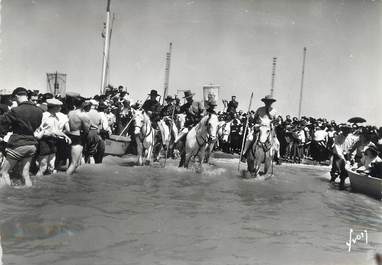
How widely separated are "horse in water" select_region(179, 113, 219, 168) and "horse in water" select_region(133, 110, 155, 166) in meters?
1.26

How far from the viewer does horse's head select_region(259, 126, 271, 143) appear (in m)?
14.8

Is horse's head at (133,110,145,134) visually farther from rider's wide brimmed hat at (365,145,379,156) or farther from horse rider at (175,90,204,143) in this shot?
rider's wide brimmed hat at (365,145,379,156)

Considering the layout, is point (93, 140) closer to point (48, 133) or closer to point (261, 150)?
point (48, 133)

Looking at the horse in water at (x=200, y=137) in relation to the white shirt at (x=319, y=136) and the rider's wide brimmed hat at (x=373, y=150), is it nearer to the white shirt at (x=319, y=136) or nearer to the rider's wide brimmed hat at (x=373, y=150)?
the rider's wide brimmed hat at (x=373, y=150)

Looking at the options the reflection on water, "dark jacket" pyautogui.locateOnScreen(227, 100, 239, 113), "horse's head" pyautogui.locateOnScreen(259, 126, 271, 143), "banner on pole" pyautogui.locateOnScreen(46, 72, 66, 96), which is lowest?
the reflection on water

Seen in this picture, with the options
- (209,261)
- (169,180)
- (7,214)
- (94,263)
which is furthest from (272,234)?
(169,180)

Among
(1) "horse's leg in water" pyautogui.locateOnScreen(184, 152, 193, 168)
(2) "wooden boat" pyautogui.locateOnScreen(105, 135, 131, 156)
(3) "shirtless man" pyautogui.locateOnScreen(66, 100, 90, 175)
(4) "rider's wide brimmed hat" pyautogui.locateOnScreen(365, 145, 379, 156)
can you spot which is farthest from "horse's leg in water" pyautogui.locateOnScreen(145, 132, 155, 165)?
(4) "rider's wide brimmed hat" pyautogui.locateOnScreen(365, 145, 379, 156)

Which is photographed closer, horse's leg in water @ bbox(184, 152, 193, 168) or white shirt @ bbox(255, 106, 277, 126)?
white shirt @ bbox(255, 106, 277, 126)

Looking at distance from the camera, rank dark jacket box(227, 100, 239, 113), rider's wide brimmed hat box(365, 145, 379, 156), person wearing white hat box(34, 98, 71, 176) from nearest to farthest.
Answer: person wearing white hat box(34, 98, 71, 176), rider's wide brimmed hat box(365, 145, 379, 156), dark jacket box(227, 100, 239, 113)

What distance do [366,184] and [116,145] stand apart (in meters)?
9.07

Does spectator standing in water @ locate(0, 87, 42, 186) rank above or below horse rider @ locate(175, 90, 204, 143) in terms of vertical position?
below

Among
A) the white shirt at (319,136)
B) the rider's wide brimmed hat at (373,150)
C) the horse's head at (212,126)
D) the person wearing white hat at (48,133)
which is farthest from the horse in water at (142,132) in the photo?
the white shirt at (319,136)

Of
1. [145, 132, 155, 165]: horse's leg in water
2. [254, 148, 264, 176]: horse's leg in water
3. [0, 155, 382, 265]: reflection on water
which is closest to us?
[0, 155, 382, 265]: reflection on water

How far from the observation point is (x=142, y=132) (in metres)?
16.6
